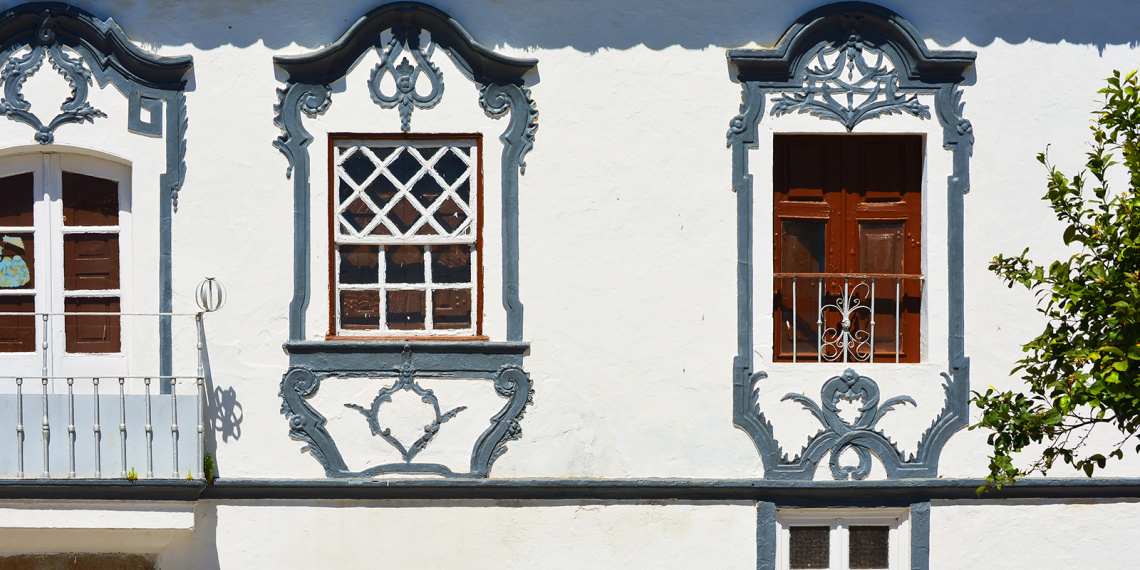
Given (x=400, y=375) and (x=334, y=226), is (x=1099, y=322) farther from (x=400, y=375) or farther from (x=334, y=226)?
(x=334, y=226)

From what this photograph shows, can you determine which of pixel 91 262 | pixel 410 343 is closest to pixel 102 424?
pixel 91 262

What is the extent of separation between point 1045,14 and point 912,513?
3.40 m

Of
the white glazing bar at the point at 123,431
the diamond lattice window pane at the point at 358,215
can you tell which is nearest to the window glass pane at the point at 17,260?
the white glazing bar at the point at 123,431

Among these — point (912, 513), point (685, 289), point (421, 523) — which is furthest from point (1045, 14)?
point (421, 523)

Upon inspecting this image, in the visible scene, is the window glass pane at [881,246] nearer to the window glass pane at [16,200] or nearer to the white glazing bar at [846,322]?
the white glazing bar at [846,322]

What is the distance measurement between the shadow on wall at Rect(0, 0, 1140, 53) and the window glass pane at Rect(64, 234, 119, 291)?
1.34 metres

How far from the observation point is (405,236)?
18.1 ft

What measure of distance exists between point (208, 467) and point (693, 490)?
3129mm

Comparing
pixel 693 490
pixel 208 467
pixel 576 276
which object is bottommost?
pixel 693 490

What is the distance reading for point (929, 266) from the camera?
5551mm

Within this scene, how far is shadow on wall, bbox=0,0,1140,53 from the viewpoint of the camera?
545 cm

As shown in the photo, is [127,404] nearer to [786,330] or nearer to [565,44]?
[565,44]

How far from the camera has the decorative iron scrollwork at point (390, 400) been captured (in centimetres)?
543

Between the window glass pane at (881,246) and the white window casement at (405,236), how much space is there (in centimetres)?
259
